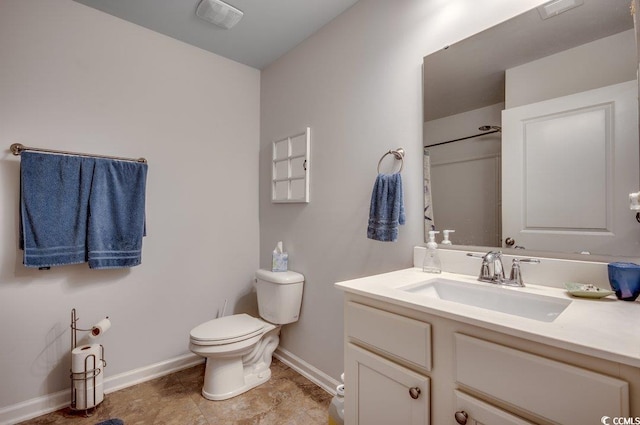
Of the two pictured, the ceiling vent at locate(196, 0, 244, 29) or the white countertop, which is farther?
the ceiling vent at locate(196, 0, 244, 29)

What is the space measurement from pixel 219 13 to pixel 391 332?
2105 mm

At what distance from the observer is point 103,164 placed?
1.86m

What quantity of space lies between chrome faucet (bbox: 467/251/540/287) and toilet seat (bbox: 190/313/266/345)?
1391 mm

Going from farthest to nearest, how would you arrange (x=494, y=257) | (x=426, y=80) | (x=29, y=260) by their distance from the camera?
1. (x=29, y=260)
2. (x=426, y=80)
3. (x=494, y=257)

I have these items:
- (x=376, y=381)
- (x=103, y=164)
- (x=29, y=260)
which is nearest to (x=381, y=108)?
(x=376, y=381)

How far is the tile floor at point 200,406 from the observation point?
5.37ft

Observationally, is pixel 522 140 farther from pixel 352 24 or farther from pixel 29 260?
pixel 29 260

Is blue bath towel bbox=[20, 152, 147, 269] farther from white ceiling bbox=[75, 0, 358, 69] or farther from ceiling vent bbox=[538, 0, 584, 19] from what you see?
ceiling vent bbox=[538, 0, 584, 19]

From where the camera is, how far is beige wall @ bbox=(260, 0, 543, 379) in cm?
149

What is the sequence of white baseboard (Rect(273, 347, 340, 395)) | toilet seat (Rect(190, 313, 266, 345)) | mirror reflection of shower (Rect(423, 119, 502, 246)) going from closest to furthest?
mirror reflection of shower (Rect(423, 119, 502, 246)) → toilet seat (Rect(190, 313, 266, 345)) → white baseboard (Rect(273, 347, 340, 395))

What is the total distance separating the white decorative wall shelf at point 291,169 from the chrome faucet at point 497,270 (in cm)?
125

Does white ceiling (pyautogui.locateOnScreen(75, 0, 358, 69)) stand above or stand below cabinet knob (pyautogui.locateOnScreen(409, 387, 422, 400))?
above

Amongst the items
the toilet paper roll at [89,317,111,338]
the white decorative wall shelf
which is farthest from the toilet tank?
the toilet paper roll at [89,317,111,338]

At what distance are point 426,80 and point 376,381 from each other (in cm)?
135
